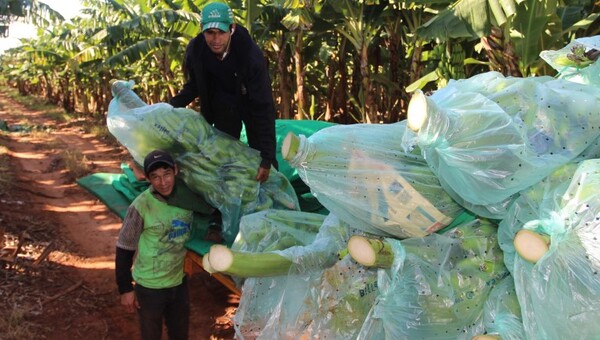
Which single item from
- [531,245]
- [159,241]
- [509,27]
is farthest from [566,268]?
[509,27]

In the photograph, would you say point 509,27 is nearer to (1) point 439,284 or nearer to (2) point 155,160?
(2) point 155,160

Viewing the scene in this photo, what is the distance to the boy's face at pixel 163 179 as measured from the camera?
7.97 ft

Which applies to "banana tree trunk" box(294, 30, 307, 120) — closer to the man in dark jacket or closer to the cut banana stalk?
the man in dark jacket

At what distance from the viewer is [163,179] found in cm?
245

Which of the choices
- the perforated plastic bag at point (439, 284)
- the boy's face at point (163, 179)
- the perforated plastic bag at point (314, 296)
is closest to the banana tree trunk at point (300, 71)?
the boy's face at point (163, 179)

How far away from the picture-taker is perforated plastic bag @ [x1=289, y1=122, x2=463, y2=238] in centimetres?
152

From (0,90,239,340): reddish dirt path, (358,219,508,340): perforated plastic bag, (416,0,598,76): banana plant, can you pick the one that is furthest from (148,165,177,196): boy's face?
(416,0,598,76): banana plant

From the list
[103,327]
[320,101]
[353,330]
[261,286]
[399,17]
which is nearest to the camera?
[353,330]

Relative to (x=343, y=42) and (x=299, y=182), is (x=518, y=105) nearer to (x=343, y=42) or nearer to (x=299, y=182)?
(x=299, y=182)

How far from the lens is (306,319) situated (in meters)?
1.71

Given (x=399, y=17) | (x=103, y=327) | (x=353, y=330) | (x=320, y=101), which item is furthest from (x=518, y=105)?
(x=320, y=101)

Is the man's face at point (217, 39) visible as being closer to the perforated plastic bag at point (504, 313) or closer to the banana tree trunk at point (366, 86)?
the perforated plastic bag at point (504, 313)

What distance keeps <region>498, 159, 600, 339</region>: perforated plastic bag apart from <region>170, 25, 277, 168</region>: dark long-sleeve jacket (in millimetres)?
1889

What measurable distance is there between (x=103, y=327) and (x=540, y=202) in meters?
3.23
